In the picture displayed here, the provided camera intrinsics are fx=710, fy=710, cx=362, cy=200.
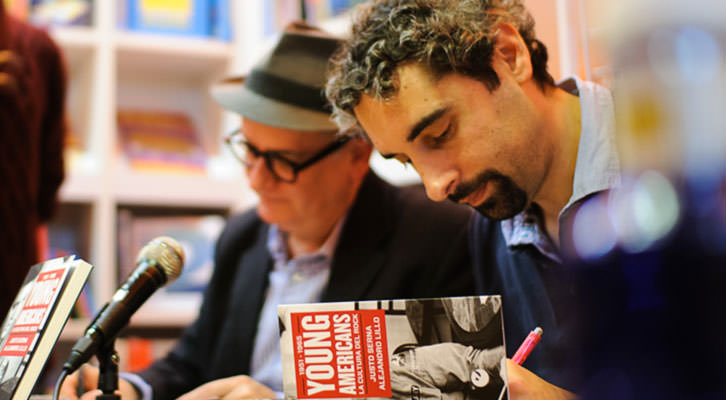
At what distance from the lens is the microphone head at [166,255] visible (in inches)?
39.8

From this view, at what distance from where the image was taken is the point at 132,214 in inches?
114

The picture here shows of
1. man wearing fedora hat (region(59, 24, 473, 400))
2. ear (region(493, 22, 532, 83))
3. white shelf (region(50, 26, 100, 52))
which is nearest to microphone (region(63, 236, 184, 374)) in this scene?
man wearing fedora hat (region(59, 24, 473, 400))

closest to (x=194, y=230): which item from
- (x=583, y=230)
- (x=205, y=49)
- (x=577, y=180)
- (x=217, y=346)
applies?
(x=205, y=49)

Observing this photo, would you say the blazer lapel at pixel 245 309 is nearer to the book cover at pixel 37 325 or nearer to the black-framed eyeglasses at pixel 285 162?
the black-framed eyeglasses at pixel 285 162

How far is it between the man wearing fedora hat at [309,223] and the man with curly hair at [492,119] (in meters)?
0.38

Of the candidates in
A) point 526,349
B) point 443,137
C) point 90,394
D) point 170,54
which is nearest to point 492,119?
point 443,137

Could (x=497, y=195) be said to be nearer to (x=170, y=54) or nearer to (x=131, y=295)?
(x=131, y=295)

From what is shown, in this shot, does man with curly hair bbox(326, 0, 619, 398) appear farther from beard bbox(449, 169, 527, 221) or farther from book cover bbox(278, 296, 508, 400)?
book cover bbox(278, 296, 508, 400)

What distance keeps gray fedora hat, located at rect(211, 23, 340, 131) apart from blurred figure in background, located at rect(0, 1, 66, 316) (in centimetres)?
65

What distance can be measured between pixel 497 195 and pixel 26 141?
1367mm

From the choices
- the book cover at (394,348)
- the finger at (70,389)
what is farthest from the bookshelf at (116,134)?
the book cover at (394,348)

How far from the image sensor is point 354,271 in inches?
57.6

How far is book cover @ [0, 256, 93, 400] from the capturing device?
2.75 feet

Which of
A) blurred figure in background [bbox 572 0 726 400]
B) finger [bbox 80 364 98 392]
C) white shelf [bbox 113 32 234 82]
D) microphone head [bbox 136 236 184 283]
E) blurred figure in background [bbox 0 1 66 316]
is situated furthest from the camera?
white shelf [bbox 113 32 234 82]
